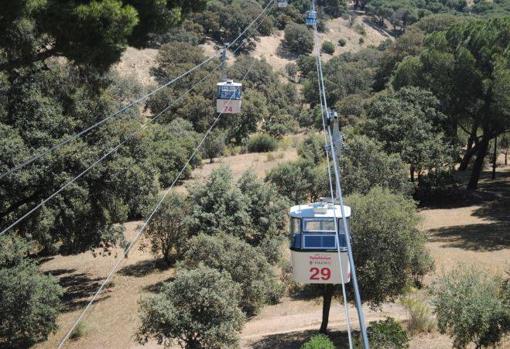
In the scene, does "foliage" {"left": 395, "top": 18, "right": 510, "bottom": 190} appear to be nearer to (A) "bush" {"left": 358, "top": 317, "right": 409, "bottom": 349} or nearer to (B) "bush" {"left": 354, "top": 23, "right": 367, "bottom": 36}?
(A) "bush" {"left": 358, "top": 317, "right": 409, "bottom": 349}

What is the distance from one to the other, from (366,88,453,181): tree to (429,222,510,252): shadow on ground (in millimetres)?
5673

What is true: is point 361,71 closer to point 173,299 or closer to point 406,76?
point 406,76

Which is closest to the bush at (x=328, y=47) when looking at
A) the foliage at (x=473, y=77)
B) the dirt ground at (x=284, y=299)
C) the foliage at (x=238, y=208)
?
the foliage at (x=473, y=77)

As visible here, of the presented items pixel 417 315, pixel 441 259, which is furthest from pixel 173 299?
pixel 441 259

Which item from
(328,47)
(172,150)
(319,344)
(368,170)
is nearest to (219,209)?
(368,170)

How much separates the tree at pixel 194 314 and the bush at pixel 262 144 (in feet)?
124

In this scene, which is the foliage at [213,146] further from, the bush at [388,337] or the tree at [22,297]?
the bush at [388,337]

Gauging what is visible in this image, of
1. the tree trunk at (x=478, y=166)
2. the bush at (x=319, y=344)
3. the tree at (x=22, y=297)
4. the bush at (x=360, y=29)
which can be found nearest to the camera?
the bush at (x=319, y=344)

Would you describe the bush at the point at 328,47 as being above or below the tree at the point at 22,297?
above

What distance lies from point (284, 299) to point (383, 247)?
7.45 m

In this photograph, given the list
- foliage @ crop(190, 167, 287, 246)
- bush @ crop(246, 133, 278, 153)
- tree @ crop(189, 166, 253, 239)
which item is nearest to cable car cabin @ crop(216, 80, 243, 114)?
foliage @ crop(190, 167, 287, 246)

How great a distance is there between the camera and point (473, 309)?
1355 cm

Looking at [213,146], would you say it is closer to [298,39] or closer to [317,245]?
[317,245]

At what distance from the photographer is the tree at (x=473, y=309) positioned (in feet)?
44.5
